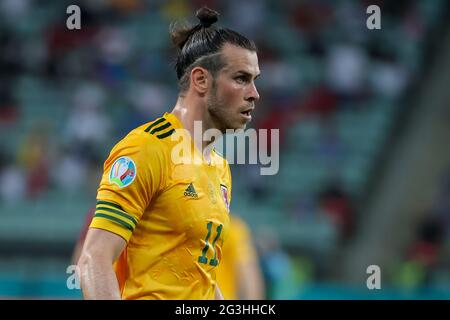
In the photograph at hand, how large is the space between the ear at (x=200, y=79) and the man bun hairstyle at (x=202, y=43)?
22 mm

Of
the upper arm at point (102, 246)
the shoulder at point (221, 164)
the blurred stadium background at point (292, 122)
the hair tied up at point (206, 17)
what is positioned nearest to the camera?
the upper arm at point (102, 246)

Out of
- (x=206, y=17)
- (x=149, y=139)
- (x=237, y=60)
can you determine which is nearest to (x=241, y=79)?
(x=237, y=60)

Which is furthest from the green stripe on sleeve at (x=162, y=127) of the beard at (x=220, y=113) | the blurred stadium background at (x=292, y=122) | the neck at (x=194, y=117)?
the blurred stadium background at (x=292, y=122)

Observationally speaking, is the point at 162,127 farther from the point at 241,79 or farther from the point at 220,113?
the point at 241,79

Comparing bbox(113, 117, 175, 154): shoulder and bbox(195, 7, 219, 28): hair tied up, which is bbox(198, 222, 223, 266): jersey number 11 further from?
bbox(195, 7, 219, 28): hair tied up

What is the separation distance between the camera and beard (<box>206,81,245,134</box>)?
179 inches

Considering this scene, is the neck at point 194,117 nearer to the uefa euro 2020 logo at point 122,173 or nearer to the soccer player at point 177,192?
the soccer player at point 177,192

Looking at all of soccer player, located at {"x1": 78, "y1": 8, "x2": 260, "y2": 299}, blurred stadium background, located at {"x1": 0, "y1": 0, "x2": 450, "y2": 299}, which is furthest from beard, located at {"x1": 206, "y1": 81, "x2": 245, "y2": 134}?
blurred stadium background, located at {"x1": 0, "y1": 0, "x2": 450, "y2": 299}

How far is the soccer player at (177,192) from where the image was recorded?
4.05m

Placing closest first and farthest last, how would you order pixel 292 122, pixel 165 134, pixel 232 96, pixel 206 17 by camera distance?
pixel 165 134
pixel 232 96
pixel 206 17
pixel 292 122

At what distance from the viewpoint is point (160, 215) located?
14.0ft

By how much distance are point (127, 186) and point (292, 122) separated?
11444 millimetres
